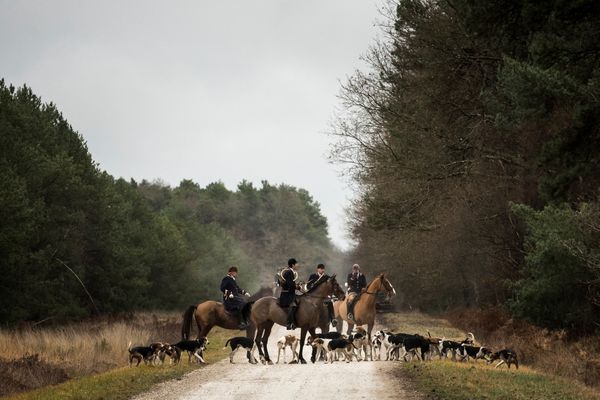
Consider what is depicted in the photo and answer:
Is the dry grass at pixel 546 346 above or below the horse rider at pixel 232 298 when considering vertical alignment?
below

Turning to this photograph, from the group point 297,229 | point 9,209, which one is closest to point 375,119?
point 9,209

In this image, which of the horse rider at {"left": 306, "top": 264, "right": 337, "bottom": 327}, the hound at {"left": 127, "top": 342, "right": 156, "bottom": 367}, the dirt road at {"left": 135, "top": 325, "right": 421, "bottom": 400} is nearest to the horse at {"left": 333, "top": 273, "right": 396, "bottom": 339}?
the horse rider at {"left": 306, "top": 264, "right": 337, "bottom": 327}

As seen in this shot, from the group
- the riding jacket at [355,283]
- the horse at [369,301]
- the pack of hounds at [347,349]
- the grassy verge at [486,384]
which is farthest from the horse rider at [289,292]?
the riding jacket at [355,283]

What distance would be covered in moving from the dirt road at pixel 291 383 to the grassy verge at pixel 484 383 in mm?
443

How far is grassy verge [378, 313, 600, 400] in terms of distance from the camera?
15320 millimetres

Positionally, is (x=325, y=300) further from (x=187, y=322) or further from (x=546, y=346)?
(x=546, y=346)

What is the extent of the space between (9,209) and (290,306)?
1657 centimetres

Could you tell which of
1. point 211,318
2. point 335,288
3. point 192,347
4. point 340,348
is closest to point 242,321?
point 211,318

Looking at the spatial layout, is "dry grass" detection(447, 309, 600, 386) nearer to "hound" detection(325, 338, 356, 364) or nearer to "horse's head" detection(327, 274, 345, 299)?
"hound" detection(325, 338, 356, 364)

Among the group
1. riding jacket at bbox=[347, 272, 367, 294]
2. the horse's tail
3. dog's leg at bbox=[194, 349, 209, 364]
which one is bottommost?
dog's leg at bbox=[194, 349, 209, 364]

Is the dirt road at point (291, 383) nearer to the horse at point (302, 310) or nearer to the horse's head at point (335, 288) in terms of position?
the horse at point (302, 310)

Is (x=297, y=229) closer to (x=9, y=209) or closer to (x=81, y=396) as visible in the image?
(x=9, y=209)

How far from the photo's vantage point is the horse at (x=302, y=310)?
23000 millimetres

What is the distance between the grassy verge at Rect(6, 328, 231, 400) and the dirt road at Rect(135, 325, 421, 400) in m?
0.40
